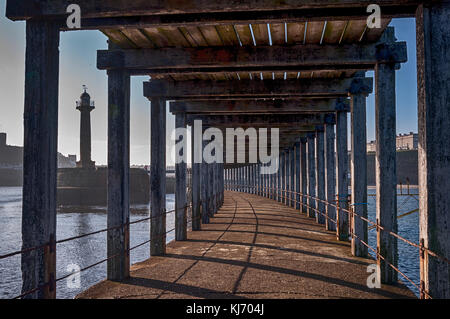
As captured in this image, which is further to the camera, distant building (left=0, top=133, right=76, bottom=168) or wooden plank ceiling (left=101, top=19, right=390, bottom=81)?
distant building (left=0, top=133, right=76, bottom=168)

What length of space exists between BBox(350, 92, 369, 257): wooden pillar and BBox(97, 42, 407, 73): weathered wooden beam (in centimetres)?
183

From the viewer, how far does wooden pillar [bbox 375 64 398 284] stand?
654cm

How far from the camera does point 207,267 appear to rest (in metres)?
7.66

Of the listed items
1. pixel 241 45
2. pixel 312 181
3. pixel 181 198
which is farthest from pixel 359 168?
pixel 312 181

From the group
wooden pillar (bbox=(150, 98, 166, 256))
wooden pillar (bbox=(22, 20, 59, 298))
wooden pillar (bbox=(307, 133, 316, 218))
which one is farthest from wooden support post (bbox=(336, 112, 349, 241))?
wooden pillar (bbox=(22, 20, 59, 298))

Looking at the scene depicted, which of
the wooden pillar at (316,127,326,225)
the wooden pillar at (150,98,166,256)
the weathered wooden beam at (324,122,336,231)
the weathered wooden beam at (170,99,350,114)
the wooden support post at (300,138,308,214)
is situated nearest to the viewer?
the wooden pillar at (150,98,166,256)

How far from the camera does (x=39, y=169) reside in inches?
184

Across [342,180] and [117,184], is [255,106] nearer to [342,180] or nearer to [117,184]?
[342,180]

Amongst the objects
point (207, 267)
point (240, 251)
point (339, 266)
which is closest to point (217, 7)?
point (207, 267)

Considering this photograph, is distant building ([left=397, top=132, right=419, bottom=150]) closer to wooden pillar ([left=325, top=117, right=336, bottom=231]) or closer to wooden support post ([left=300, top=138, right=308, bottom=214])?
wooden support post ([left=300, top=138, right=308, bottom=214])

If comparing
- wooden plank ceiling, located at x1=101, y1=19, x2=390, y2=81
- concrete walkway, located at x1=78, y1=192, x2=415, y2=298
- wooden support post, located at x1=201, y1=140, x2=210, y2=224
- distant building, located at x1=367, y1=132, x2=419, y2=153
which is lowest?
concrete walkway, located at x1=78, y1=192, x2=415, y2=298

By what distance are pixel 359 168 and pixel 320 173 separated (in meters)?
6.23

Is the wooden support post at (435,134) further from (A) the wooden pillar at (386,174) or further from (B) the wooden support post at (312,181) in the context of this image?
(B) the wooden support post at (312,181)
